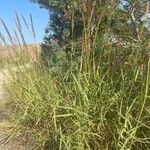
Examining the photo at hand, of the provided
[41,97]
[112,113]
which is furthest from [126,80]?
[41,97]

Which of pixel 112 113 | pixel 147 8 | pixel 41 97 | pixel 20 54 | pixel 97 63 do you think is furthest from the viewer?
pixel 20 54

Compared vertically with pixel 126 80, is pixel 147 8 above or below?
above

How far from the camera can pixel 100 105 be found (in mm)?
5207

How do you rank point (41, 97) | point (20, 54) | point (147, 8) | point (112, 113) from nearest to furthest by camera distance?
point (147, 8)
point (112, 113)
point (41, 97)
point (20, 54)

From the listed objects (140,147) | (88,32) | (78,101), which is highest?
(88,32)

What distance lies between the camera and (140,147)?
195 inches

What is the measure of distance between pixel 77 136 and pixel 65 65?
288 centimetres

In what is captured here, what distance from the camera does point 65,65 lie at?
791 cm

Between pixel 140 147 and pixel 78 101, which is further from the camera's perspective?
pixel 78 101

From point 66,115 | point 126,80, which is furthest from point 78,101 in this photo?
point 126,80

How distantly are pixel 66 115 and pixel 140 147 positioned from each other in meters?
0.84

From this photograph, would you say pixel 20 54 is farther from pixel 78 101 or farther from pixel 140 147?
pixel 140 147

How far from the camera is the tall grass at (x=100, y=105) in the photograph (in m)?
4.90

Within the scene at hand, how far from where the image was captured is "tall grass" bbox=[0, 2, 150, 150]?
490cm
